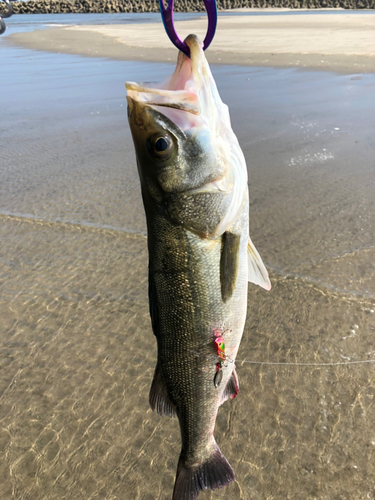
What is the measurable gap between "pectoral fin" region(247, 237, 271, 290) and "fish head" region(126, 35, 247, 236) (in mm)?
321

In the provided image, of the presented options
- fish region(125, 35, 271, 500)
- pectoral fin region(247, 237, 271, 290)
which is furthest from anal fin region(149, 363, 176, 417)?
pectoral fin region(247, 237, 271, 290)

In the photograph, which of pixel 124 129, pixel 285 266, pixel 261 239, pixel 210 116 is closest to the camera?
pixel 210 116

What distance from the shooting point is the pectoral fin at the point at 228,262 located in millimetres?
1727

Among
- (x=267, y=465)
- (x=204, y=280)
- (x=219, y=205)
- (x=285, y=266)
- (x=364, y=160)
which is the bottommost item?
(x=267, y=465)

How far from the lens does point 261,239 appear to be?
14.6ft

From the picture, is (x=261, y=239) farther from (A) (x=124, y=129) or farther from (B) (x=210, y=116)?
(A) (x=124, y=129)

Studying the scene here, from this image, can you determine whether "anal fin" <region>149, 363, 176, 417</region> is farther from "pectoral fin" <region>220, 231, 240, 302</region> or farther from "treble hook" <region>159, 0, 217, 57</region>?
"treble hook" <region>159, 0, 217, 57</region>

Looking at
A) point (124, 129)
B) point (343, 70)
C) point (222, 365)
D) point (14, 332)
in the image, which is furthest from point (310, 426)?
point (343, 70)

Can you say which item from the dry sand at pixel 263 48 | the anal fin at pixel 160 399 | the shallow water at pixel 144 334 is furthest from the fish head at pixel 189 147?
the dry sand at pixel 263 48

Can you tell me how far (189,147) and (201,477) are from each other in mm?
1635

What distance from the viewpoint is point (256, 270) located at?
1991mm

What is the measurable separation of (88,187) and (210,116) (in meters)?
4.54

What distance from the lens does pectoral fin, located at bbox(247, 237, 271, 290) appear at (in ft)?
6.46

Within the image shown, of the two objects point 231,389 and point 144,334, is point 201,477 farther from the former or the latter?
point 144,334
